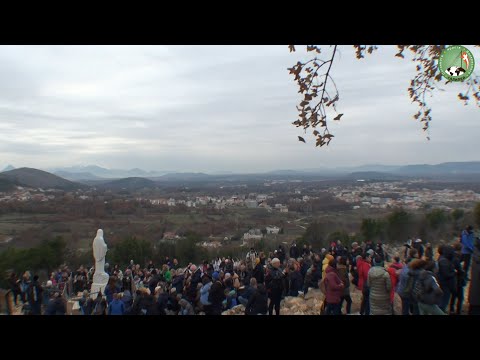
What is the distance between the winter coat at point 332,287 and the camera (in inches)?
192

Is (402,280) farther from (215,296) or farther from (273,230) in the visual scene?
(273,230)

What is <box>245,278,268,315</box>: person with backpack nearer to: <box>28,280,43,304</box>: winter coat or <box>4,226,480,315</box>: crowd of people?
<box>4,226,480,315</box>: crowd of people

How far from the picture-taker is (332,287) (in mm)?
4898

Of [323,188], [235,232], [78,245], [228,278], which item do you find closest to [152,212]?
[235,232]

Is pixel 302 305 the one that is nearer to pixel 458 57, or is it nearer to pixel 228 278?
pixel 228 278

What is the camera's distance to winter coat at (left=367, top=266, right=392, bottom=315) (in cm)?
462

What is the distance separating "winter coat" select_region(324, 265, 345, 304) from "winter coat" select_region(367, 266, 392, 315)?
17.7 inches

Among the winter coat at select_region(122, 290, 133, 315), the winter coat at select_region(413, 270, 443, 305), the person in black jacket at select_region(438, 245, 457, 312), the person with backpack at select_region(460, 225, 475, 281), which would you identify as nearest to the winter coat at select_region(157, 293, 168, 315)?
the winter coat at select_region(122, 290, 133, 315)

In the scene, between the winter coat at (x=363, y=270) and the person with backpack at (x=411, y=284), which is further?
the winter coat at (x=363, y=270)

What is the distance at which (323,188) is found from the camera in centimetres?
6850

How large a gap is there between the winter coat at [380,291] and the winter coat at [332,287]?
45 cm

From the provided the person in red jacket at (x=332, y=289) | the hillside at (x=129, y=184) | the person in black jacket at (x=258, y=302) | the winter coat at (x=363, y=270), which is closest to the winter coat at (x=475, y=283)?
the winter coat at (x=363, y=270)

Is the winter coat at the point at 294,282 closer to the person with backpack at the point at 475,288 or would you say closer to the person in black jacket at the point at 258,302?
the person in black jacket at the point at 258,302

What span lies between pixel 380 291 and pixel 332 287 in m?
0.66
